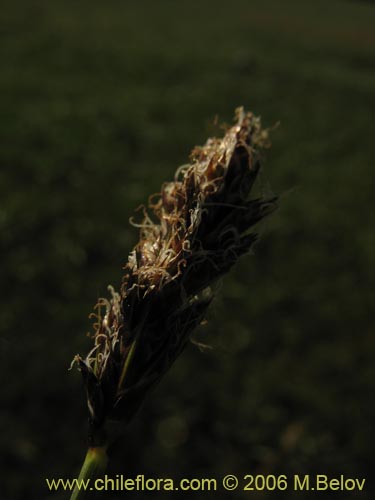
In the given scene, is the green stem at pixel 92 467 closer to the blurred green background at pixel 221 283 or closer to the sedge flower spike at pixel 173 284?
the sedge flower spike at pixel 173 284

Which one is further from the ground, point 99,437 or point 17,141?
point 17,141

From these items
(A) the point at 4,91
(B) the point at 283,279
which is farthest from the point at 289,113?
(B) the point at 283,279

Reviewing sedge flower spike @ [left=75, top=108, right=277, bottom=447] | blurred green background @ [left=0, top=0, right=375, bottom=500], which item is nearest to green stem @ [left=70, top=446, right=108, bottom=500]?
sedge flower spike @ [left=75, top=108, right=277, bottom=447]

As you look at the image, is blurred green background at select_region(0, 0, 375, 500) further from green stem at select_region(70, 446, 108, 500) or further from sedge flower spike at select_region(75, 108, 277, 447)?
green stem at select_region(70, 446, 108, 500)

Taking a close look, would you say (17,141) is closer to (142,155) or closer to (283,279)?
(142,155)

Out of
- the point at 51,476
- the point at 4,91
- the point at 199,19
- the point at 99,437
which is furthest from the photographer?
the point at 199,19

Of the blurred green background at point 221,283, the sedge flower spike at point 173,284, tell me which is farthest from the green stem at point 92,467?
the blurred green background at point 221,283
